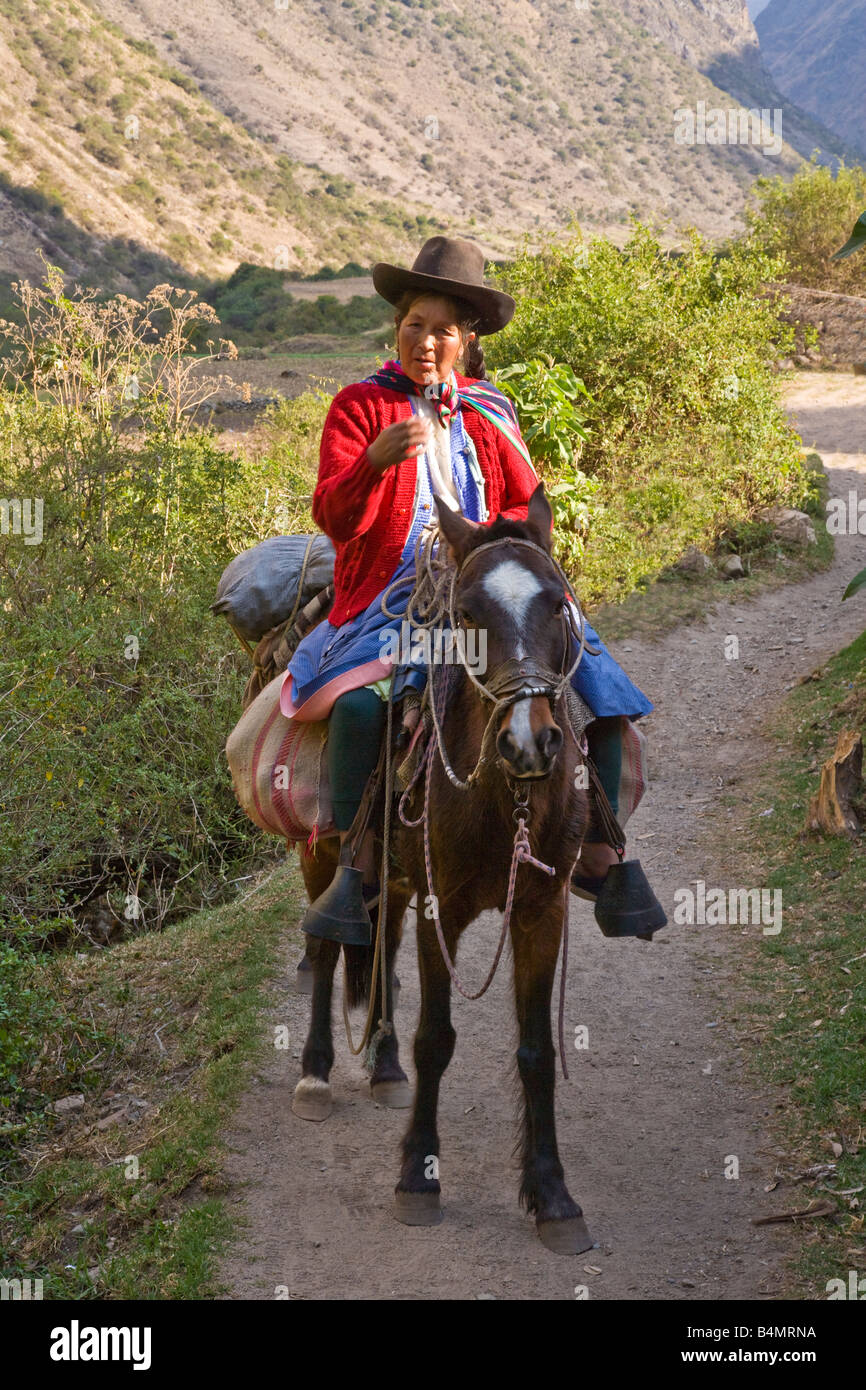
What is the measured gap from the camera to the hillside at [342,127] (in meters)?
53.6

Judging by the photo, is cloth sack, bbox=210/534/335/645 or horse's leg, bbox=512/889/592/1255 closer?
horse's leg, bbox=512/889/592/1255

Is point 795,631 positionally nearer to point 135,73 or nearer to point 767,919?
point 767,919

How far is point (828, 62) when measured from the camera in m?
131

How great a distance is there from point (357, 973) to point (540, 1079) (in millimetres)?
1175

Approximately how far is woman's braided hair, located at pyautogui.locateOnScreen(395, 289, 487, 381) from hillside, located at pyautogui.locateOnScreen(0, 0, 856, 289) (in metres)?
41.3

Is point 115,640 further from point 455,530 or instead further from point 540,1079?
point 540,1079

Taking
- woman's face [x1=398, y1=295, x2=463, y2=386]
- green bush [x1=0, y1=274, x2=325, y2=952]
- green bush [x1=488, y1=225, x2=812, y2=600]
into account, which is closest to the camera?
woman's face [x1=398, y1=295, x2=463, y2=386]

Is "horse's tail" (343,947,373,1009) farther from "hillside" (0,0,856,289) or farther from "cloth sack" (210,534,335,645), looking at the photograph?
"hillside" (0,0,856,289)

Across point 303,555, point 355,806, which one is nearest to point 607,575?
point 303,555

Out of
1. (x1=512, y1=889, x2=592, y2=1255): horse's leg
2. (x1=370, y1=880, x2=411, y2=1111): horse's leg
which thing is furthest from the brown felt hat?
(x1=370, y1=880, x2=411, y2=1111): horse's leg

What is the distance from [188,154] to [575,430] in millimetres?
57779

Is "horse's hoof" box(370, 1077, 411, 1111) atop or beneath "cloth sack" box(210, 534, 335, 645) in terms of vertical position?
beneath

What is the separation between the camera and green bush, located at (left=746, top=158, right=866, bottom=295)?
23.0 metres
